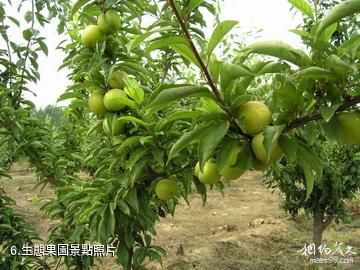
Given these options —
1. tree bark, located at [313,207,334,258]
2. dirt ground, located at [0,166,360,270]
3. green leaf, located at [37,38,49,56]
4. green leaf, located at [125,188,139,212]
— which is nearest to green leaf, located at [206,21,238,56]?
green leaf, located at [125,188,139,212]

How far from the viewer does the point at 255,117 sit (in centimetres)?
96

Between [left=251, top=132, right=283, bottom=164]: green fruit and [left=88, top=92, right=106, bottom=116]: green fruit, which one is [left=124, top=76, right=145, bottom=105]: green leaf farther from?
[left=251, top=132, right=283, bottom=164]: green fruit

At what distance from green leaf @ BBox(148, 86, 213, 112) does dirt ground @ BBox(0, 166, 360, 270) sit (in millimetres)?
4227

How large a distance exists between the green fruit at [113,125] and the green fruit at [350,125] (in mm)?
944

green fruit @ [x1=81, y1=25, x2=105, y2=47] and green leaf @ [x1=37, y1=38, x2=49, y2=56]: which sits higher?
green leaf @ [x1=37, y1=38, x2=49, y2=56]

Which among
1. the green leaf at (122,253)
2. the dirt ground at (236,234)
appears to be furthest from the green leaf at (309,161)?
the dirt ground at (236,234)

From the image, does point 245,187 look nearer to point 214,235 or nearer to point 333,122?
point 214,235

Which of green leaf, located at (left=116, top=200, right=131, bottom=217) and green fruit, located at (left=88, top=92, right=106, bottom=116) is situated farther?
green leaf, located at (left=116, top=200, right=131, bottom=217)

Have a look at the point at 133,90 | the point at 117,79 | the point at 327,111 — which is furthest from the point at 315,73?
the point at 117,79

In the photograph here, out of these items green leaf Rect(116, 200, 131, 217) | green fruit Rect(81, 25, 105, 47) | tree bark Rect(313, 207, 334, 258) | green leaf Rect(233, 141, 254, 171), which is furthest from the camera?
tree bark Rect(313, 207, 334, 258)

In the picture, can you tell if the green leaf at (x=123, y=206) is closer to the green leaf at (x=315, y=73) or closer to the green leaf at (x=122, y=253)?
the green leaf at (x=122, y=253)

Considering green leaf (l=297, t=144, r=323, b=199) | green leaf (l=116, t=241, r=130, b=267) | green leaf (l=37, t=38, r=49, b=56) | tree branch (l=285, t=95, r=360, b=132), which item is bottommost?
green leaf (l=116, t=241, r=130, b=267)

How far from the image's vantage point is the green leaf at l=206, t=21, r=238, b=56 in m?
0.94

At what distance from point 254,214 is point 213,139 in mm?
7322
